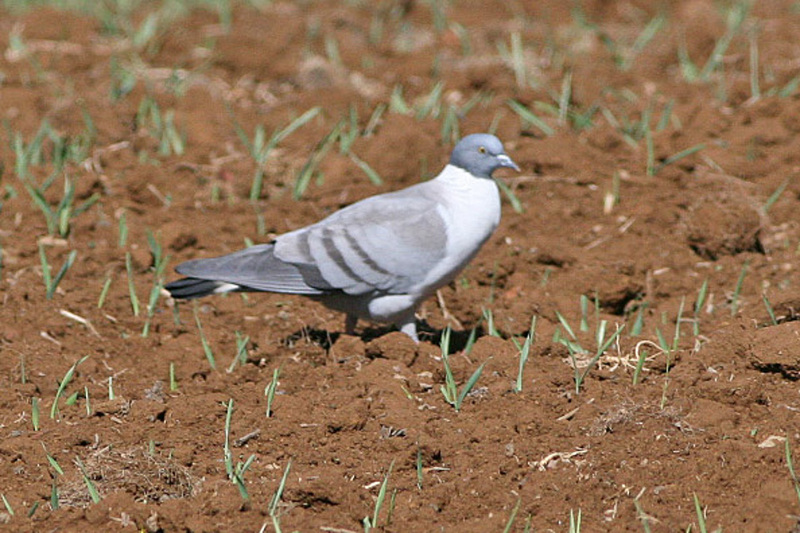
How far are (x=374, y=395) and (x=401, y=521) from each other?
32.6 inches

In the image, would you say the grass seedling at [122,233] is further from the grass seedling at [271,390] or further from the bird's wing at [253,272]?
the grass seedling at [271,390]

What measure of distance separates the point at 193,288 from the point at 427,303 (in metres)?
1.19

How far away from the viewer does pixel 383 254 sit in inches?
195

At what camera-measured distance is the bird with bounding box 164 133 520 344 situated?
4895 mm

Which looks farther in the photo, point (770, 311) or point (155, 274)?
point (155, 274)

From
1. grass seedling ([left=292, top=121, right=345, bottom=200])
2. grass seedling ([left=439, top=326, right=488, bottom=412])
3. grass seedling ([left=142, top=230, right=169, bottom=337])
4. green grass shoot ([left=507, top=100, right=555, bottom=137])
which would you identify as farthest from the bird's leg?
green grass shoot ([left=507, top=100, right=555, bottom=137])

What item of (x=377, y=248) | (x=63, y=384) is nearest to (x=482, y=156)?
(x=377, y=248)

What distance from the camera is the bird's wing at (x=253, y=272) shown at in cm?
490

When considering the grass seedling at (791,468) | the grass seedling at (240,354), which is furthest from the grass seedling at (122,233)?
the grass seedling at (791,468)

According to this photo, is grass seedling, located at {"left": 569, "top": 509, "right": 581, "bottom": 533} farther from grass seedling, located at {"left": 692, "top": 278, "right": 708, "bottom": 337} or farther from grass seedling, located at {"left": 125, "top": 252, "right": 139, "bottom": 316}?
grass seedling, located at {"left": 125, "top": 252, "right": 139, "bottom": 316}

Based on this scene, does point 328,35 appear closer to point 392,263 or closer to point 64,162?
point 64,162

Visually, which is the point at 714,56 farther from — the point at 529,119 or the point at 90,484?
the point at 90,484

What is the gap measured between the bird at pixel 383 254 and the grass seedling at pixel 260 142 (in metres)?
1.21

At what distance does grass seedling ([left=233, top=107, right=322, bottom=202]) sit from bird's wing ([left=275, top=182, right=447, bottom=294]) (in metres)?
1.25
